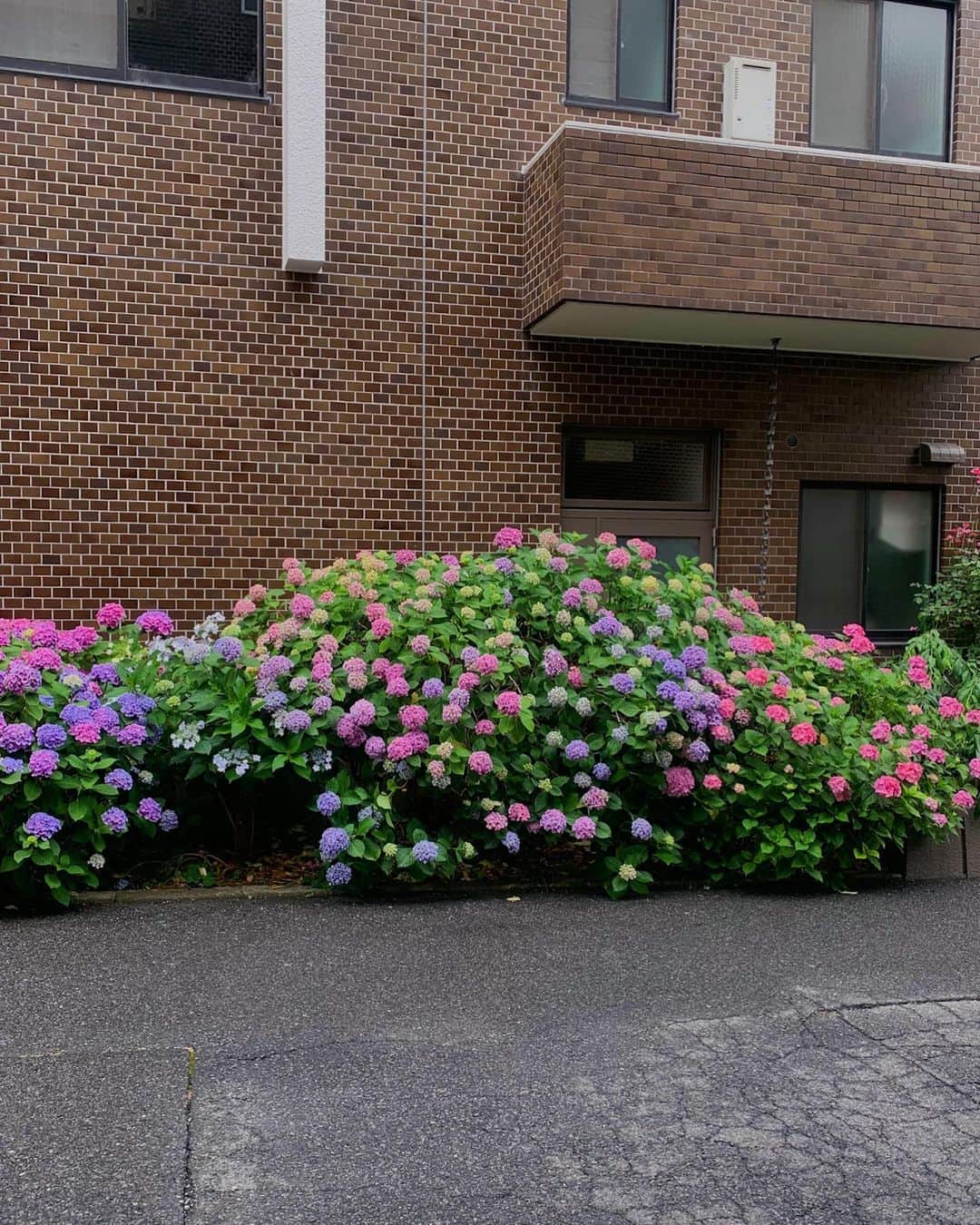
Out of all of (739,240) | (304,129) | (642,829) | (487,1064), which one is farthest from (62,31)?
(487,1064)

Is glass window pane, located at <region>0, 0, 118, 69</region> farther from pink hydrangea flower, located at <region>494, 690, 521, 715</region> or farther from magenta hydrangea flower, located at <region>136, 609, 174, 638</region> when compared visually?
pink hydrangea flower, located at <region>494, 690, 521, 715</region>

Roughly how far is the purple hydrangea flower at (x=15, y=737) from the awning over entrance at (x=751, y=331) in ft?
16.9

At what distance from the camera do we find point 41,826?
200 inches

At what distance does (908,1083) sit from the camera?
372cm

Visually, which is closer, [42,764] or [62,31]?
[42,764]

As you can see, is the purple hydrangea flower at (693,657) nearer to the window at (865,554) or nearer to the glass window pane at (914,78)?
the window at (865,554)

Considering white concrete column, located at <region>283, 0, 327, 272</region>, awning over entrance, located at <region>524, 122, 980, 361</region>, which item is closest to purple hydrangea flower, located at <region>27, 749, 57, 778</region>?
white concrete column, located at <region>283, 0, 327, 272</region>

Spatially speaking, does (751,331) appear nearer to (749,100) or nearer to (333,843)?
(749,100)

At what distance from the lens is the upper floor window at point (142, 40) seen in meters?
8.41

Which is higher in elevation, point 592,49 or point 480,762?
point 592,49

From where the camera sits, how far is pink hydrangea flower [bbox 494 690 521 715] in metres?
5.61

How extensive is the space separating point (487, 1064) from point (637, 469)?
6.88 metres

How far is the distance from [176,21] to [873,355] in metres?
6.30

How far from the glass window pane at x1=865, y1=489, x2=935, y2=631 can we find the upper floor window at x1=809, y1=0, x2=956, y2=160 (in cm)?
306
